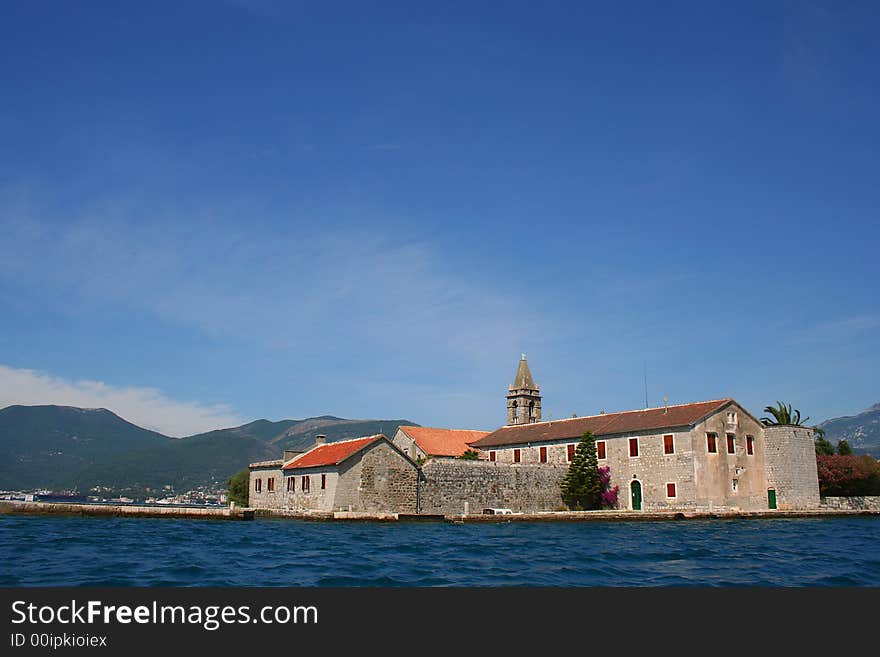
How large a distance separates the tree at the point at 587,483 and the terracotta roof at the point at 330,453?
13.4 meters

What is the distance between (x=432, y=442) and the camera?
56.0 meters

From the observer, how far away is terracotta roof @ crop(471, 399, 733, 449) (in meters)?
45.0

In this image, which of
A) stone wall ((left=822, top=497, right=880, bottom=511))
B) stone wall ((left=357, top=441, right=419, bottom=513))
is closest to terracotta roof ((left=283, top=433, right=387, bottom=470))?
stone wall ((left=357, top=441, right=419, bottom=513))

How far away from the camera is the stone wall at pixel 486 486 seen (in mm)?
42812

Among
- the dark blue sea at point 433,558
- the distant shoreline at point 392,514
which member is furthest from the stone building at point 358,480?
the dark blue sea at point 433,558

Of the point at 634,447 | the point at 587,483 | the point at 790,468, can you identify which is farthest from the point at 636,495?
the point at 790,468

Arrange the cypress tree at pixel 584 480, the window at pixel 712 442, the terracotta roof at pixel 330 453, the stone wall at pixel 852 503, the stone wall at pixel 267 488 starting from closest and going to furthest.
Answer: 1. the terracotta roof at pixel 330 453
2. the window at pixel 712 442
3. the cypress tree at pixel 584 480
4. the stone wall at pixel 267 488
5. the stone wall at pixel 852 503

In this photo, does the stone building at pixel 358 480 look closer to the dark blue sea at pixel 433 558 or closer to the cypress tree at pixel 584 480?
the dark blue sea at pixel 433 558

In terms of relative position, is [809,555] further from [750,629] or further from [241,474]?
[241,474]

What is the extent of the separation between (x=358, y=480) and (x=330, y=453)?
4.33 m

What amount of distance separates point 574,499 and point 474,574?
A: 110 ft

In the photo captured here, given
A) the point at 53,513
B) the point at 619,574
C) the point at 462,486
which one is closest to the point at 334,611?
the point at 619,574

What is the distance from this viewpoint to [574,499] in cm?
4725

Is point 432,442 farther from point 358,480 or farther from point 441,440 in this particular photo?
point 358,480
